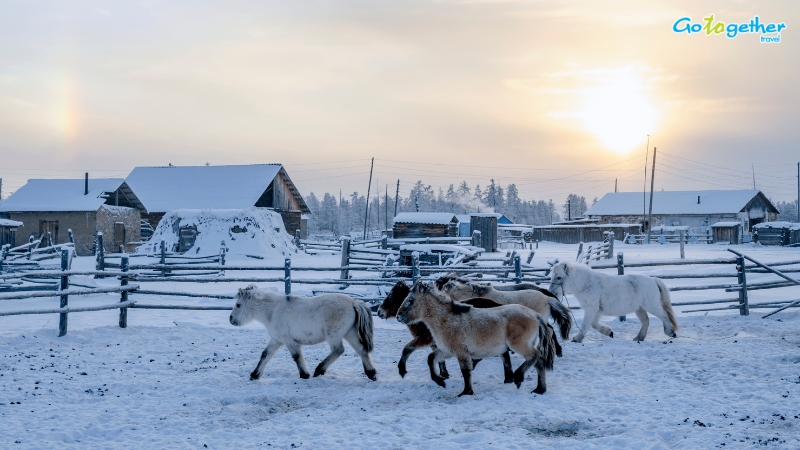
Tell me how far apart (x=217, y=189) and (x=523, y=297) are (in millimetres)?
34202

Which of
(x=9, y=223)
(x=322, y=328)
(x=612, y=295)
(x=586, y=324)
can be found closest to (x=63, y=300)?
(x=322, y=328)

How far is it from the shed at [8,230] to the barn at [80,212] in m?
0.67

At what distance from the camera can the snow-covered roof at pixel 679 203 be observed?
176 feet

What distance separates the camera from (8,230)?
32.9 metres

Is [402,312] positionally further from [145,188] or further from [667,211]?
[667,211]

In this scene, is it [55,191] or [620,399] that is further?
[55,191]

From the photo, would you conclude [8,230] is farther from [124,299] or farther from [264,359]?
[264,359]

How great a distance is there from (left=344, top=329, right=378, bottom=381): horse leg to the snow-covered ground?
A: 171 millimetres

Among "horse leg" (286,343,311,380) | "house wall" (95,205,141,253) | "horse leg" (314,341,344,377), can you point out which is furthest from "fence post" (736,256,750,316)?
"house wall" (95,205,141,253)

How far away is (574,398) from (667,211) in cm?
5495

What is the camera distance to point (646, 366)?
718 centimetres

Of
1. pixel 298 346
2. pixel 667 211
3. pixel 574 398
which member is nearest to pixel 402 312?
pixel 298 346

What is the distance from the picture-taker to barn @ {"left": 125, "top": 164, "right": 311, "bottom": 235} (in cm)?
3791

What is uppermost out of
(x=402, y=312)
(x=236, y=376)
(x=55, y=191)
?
(x=55, y=191)
